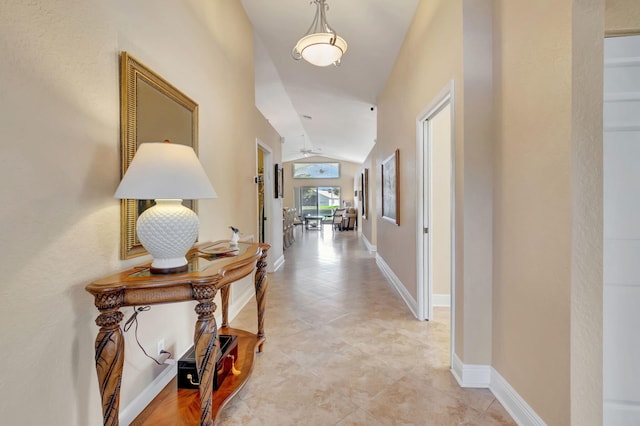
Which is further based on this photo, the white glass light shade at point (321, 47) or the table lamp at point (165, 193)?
the white glass light shade at point (321, 47)

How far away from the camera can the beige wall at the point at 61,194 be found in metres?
0.96

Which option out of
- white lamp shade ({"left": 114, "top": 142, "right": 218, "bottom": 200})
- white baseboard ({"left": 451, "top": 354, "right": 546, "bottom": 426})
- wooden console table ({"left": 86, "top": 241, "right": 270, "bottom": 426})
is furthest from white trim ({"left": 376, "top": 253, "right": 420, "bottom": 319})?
white lamp shade ({"left": 114, "top": 142, "right": 218, "bottom": 200})

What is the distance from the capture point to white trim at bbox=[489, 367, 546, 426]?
149cm

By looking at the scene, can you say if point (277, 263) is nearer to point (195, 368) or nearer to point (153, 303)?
point (195, 368)

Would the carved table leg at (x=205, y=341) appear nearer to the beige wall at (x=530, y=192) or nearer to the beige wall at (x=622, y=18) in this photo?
the beige wall at (x=530, y=192)

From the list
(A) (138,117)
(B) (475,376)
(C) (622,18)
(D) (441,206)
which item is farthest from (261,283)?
(C) (622,18)

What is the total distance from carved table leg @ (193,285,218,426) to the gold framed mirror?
0.57 meters

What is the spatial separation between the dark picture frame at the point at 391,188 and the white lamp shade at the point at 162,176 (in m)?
2.91

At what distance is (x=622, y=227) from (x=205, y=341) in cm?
193

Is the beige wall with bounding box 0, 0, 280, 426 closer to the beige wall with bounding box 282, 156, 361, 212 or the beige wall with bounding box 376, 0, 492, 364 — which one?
the beige wall with bounding box 376, 0, 492, 364

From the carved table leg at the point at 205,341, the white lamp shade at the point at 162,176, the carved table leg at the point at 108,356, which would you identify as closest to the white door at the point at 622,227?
the carved table leg at the point at 205,341

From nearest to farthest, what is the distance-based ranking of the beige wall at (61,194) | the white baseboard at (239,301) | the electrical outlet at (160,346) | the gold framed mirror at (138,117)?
the beige wall at (61,194) → the gold framed mirror at (138,117) → the electrical outlet at (160,346) → the white baseboard at (239,301)

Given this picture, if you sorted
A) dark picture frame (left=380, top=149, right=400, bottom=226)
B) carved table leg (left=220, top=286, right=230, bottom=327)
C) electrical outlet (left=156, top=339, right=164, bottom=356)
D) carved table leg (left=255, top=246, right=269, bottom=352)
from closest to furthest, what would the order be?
1. electrical outlet (left=156, top=339, right=164, bottom=356)
2. carved table leg (left=255, top=246, right=269, bottom=352)
3. carved table leg (left=220, top=286, right=230, bottom=327)
4. dark picture frame (left=380, top=149, right=400, bottom=226)

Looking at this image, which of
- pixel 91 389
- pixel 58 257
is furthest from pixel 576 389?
pixel 58 257
